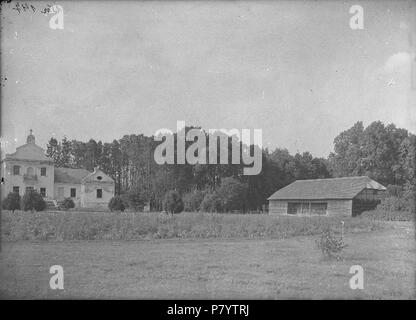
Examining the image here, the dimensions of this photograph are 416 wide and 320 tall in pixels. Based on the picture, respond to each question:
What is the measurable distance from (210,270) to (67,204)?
16.7 feet

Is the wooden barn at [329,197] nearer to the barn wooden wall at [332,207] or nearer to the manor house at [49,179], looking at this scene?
the barn wooden wall at [332,207]

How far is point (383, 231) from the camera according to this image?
12.9 m

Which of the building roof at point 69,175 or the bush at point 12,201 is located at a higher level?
the building roof at point 69,175

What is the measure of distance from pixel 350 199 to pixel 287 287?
4.70 metres

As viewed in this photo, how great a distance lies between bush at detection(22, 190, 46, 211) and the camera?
11.2 m

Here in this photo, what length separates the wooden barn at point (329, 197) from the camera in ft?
39.4

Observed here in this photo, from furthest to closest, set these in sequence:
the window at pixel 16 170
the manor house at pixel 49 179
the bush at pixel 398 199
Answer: the bush at pixel 398 199, the window at pixel 16 170, the manor house at pixel 49 179

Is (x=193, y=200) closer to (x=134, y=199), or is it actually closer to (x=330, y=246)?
(x=134, y=199)

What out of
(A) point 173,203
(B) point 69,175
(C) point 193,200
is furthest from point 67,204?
(C) point 193,200

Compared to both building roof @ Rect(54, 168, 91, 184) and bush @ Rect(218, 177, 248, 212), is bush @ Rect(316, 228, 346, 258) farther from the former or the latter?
building roof @ Rect(54, 168, 91, 184)

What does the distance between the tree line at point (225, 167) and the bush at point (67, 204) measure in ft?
3.52

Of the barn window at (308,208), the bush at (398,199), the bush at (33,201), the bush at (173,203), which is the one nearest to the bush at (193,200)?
the bush at (173,203)
